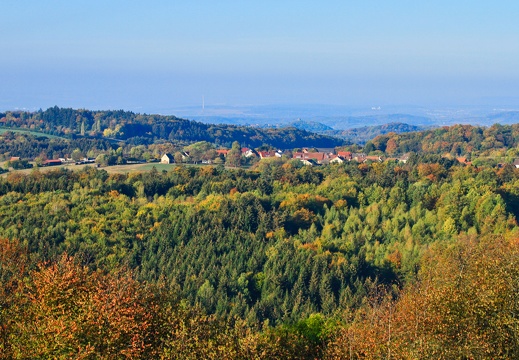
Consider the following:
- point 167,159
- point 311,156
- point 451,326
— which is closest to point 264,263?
point 451,326

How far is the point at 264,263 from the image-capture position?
40.2 m

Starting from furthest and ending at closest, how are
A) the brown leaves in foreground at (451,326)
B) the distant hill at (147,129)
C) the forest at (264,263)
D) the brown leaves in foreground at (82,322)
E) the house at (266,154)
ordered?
the distant hill at (147,129) → the house at (266,154) → the forest at (264,263) → the brown leaves in foreground at (451,326) → the brown leaves in foreground at (82,322)

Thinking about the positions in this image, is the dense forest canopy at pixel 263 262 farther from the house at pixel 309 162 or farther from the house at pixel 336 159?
the house at pixel 309 162

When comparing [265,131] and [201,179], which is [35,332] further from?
[265,131]

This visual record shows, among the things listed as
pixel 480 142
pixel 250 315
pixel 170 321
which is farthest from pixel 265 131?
pixel 170 321

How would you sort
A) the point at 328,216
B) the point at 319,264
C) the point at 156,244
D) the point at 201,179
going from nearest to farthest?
the point at 319,264 < the point at 156,244 < the point at 328,216 < the point at 201,179

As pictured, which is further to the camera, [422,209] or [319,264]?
[422,209]

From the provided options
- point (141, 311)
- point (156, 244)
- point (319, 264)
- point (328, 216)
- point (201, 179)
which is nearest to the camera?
point (141, 311)

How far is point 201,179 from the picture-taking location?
55.9 meters

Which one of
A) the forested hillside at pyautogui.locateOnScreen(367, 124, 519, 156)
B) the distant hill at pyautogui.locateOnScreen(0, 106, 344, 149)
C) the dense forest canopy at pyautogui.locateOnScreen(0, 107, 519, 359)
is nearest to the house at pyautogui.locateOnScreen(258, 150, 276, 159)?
the dense forest canopy at pyautogui.locateOnScreen(0, 107, 519, 359)

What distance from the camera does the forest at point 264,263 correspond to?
16766 millimetres

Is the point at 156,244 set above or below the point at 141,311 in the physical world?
below

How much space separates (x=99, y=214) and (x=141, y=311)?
28408mm

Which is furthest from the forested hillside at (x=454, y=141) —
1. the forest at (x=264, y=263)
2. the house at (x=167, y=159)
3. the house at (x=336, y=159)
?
the house at (x=167, y=159)
